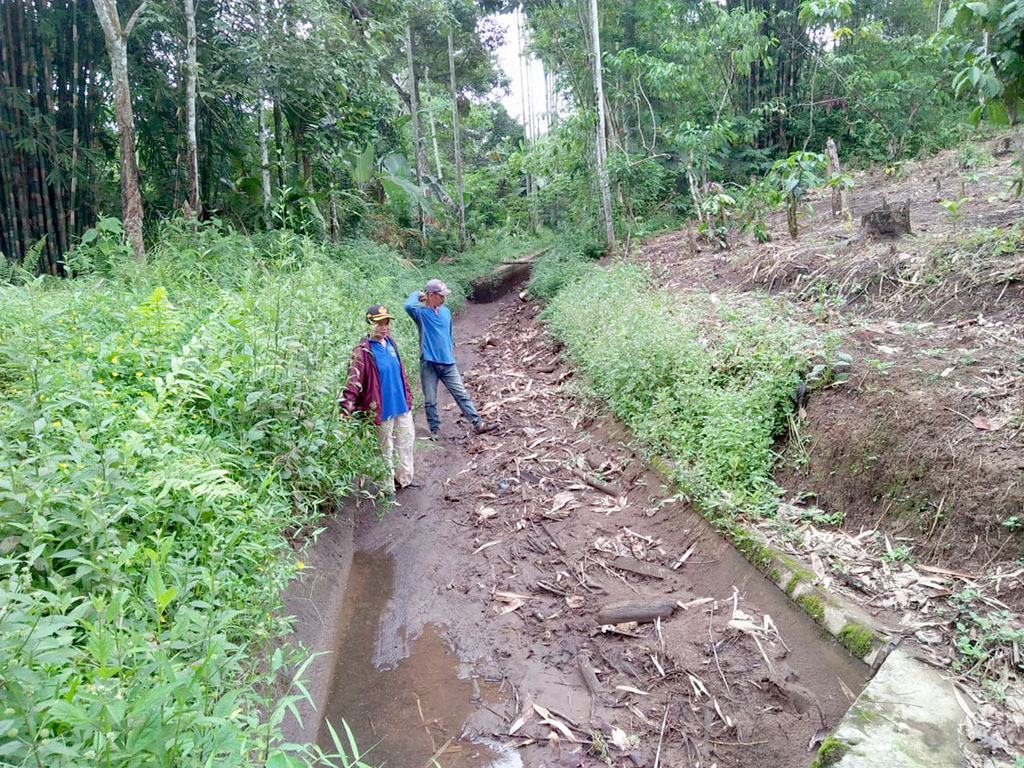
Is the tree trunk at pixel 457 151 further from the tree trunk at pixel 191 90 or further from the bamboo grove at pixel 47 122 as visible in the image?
the bamboo grove at pixel 47 122

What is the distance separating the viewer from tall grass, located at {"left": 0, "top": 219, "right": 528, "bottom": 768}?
1.93 metres

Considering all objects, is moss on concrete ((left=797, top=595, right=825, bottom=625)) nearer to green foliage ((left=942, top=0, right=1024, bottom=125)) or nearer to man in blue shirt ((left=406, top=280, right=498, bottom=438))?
green foliage ((left=942, top=0, right=1024, bottom=125))

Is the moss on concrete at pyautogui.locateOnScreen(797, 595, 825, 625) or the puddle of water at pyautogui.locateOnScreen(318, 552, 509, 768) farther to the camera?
the moss on concrete at pyautogui.locateOnScreen(797, 595, 825, 625)

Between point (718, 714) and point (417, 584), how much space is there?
7.78 feet

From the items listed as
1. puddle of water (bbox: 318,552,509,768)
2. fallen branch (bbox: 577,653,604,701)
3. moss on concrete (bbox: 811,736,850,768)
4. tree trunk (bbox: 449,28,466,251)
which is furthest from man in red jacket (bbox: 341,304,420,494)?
tree trunk (bbox: 449,28,466,251)

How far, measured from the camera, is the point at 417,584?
495cm

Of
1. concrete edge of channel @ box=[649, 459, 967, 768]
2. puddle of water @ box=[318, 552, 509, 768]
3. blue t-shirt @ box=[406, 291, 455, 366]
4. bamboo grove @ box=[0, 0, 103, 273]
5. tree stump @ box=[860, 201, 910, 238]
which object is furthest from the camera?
bamboo grove @ box=[0, 0, 103, 273]

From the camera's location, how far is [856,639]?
352 centimetres

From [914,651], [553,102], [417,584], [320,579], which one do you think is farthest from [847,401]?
[553,102]

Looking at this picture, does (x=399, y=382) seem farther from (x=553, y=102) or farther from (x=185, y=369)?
(x=553, y=102)

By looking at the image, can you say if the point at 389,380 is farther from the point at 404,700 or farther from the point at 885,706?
the point at 885,706

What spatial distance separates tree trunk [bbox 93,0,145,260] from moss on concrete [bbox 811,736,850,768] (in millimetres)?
7746

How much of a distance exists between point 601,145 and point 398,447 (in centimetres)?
1065

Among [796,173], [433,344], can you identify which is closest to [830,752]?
[433,344]
